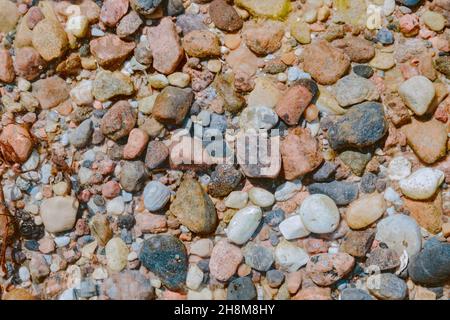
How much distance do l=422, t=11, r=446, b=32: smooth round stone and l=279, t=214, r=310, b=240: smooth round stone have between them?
2.82 ft

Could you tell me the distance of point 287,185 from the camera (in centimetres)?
195

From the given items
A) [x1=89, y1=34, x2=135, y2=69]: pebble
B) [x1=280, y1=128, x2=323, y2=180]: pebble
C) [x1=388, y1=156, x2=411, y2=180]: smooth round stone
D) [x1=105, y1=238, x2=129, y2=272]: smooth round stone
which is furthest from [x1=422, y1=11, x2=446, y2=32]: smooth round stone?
[x1=105, y1=238, x2=129, y2=272]: smooth round stone

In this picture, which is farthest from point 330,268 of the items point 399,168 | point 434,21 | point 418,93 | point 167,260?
point 434,21

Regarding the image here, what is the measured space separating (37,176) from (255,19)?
101 cm

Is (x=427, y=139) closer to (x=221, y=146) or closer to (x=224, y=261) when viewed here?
(x=221, y=146)

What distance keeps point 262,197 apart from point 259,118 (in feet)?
0.94

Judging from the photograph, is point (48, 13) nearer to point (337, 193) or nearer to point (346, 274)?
point (337, 193)

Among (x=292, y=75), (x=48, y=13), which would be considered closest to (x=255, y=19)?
(x=292, y=75)

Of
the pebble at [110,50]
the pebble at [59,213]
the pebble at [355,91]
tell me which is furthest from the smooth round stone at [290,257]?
the pebble at [110,50]

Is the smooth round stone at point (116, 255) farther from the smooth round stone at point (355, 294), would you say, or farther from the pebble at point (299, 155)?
the smooth round stone at point (355, 294)

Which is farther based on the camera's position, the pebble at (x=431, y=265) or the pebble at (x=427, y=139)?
the pebble at (x=427, y=139)

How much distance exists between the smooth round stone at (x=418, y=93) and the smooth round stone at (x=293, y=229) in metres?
0.57

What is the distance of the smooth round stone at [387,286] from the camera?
184 centimetres
